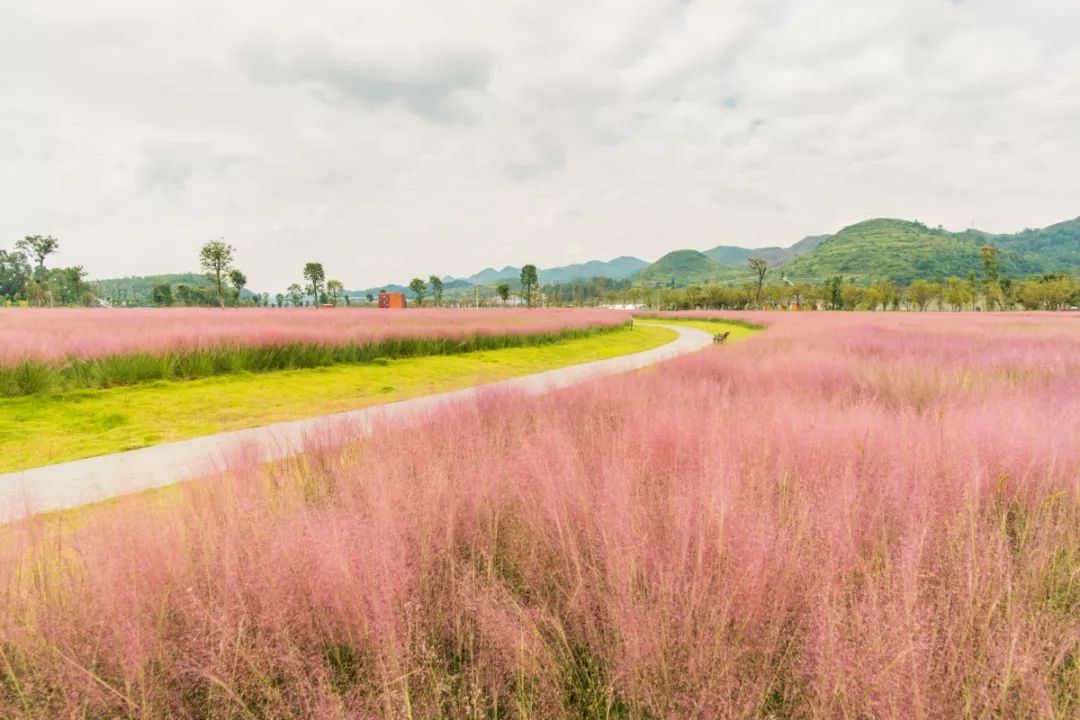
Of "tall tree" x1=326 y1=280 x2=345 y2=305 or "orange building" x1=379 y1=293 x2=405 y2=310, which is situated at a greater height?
"tall tree" x1=326 y1=280 x2=345 y2=305

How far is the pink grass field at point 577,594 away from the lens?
5.55ft

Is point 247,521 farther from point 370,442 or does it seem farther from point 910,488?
point 910,488

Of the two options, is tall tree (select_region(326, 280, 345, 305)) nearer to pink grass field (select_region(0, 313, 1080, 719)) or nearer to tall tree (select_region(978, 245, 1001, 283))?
pink grass field (select_region(0, 313, 1080, 719))

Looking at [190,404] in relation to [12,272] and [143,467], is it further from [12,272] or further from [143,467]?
[12,272]

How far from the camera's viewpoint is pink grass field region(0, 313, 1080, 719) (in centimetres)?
169

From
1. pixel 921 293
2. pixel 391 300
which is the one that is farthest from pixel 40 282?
pixel 921 293

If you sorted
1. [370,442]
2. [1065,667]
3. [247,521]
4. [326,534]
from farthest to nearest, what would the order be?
[370,442] → [247,521] → [326,534] → [1065,667]

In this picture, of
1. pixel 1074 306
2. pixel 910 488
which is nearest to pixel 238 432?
pixel 910 488

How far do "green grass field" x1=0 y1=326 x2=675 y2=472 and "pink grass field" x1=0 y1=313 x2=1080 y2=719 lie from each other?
5.94 meters

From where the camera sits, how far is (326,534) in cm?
238

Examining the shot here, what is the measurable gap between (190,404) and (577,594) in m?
11.0

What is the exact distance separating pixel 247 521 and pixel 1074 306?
124984mm

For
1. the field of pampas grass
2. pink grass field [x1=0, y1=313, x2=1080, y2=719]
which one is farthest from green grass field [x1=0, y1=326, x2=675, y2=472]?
pink grass field [x1=0, y1=313, x2=1080, y2=719]

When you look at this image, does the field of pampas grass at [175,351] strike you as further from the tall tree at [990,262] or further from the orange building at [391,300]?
the tall tree at [990,262]
